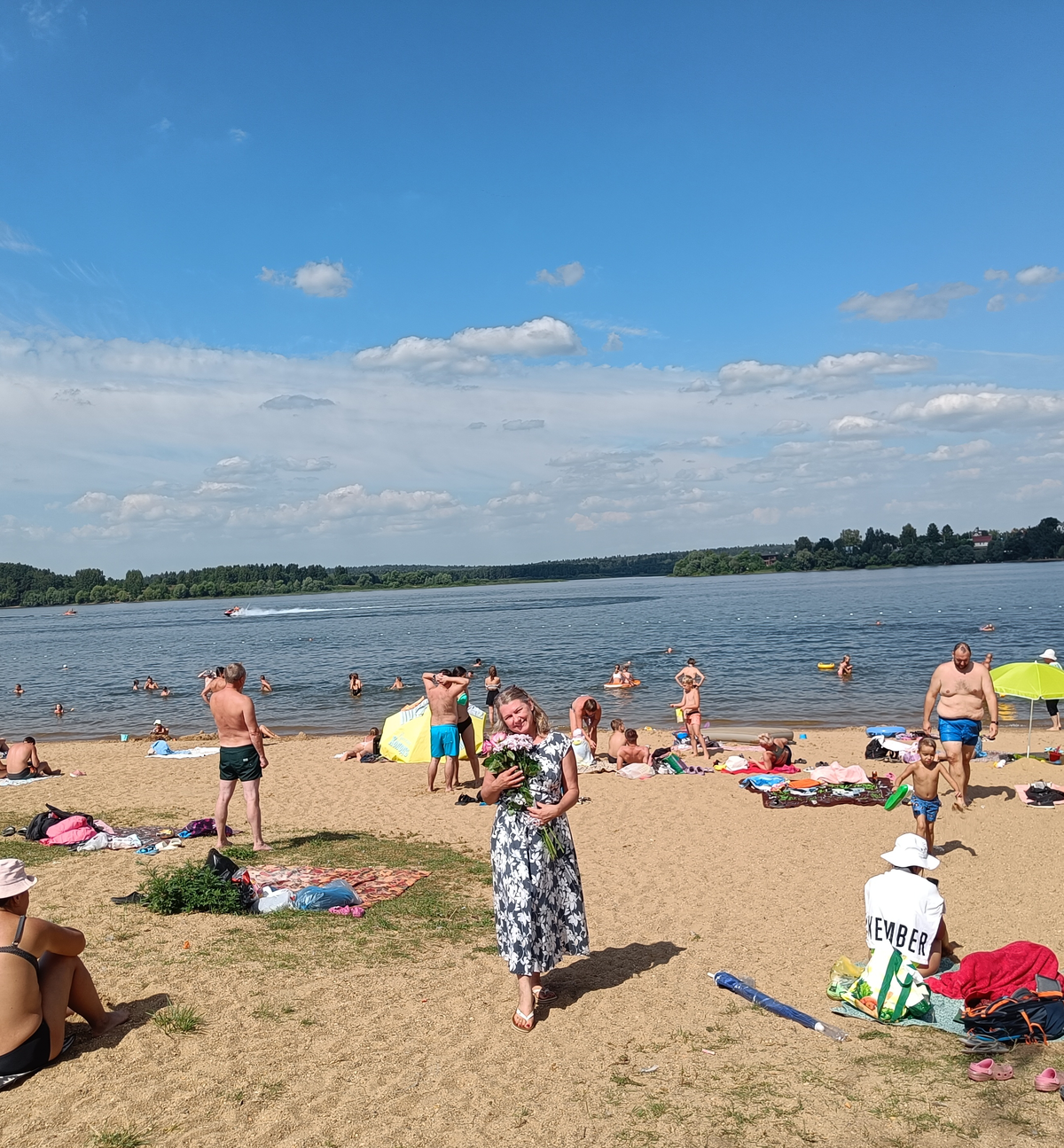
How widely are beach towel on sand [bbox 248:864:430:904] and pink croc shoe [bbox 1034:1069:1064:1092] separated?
16.7 feet

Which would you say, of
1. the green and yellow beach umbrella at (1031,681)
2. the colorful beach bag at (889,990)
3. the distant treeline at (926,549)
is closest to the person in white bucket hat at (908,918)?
the colorful beach bag at (889,990)

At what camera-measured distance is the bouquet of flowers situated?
5.04 m

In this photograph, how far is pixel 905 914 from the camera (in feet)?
19.5

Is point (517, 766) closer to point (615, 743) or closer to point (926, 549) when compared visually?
point (615, 743)

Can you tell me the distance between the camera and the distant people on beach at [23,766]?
16.2 metres

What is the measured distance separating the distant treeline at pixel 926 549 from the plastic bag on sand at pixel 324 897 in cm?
17164

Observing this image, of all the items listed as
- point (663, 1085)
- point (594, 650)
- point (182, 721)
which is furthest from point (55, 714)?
point (663, 1085)

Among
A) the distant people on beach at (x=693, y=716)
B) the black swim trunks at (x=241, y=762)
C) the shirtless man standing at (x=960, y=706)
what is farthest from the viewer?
the distant people on beach at (x=693, y=716)

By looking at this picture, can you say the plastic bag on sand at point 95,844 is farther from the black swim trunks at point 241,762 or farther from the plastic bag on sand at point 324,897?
the plastic bag on sand at point 324,897

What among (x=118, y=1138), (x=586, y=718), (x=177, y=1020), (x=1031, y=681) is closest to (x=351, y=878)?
(x=177, y=1020)

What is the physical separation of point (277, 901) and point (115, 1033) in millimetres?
2503

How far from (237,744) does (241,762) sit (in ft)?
0.68

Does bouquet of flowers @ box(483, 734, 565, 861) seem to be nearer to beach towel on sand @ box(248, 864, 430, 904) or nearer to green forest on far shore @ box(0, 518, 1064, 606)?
beach towel on sand @ box(248, 864, 430, 904)

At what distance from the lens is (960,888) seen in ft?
27.9
